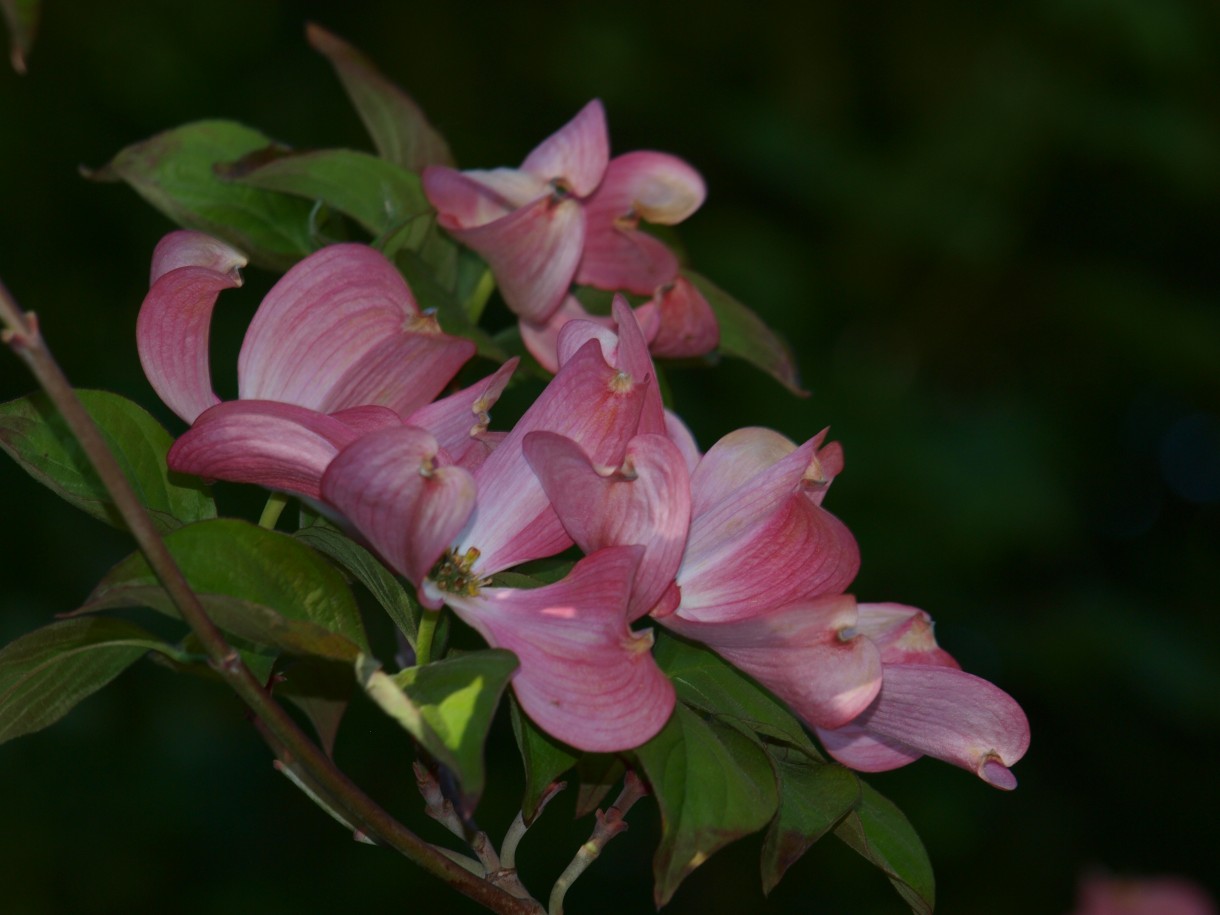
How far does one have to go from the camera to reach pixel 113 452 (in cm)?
40

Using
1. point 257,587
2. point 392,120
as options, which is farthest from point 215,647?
point 392,120

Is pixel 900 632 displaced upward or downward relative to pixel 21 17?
downward

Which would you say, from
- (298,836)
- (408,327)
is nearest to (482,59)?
(298,836)

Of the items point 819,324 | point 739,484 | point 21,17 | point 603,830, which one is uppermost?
point 21,17

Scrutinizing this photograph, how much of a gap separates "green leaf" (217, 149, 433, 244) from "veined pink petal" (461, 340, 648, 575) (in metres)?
0.16

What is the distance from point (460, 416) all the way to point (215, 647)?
0.10m

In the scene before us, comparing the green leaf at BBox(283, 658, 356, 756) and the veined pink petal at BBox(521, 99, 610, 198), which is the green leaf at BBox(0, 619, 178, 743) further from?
the veined pink petal at BBox(521, 99, 610, 198)

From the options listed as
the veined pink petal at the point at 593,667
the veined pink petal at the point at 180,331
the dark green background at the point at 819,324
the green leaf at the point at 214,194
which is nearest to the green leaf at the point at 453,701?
the veined pink petal at the point at 593,667

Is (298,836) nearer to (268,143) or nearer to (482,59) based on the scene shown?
(482,59)

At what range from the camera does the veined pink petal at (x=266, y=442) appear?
34 cm

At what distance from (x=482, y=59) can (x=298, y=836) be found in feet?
3.50

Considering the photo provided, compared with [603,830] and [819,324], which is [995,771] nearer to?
[603,830]

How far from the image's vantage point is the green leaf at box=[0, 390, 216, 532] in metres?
0.38

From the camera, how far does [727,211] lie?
6.15ft
